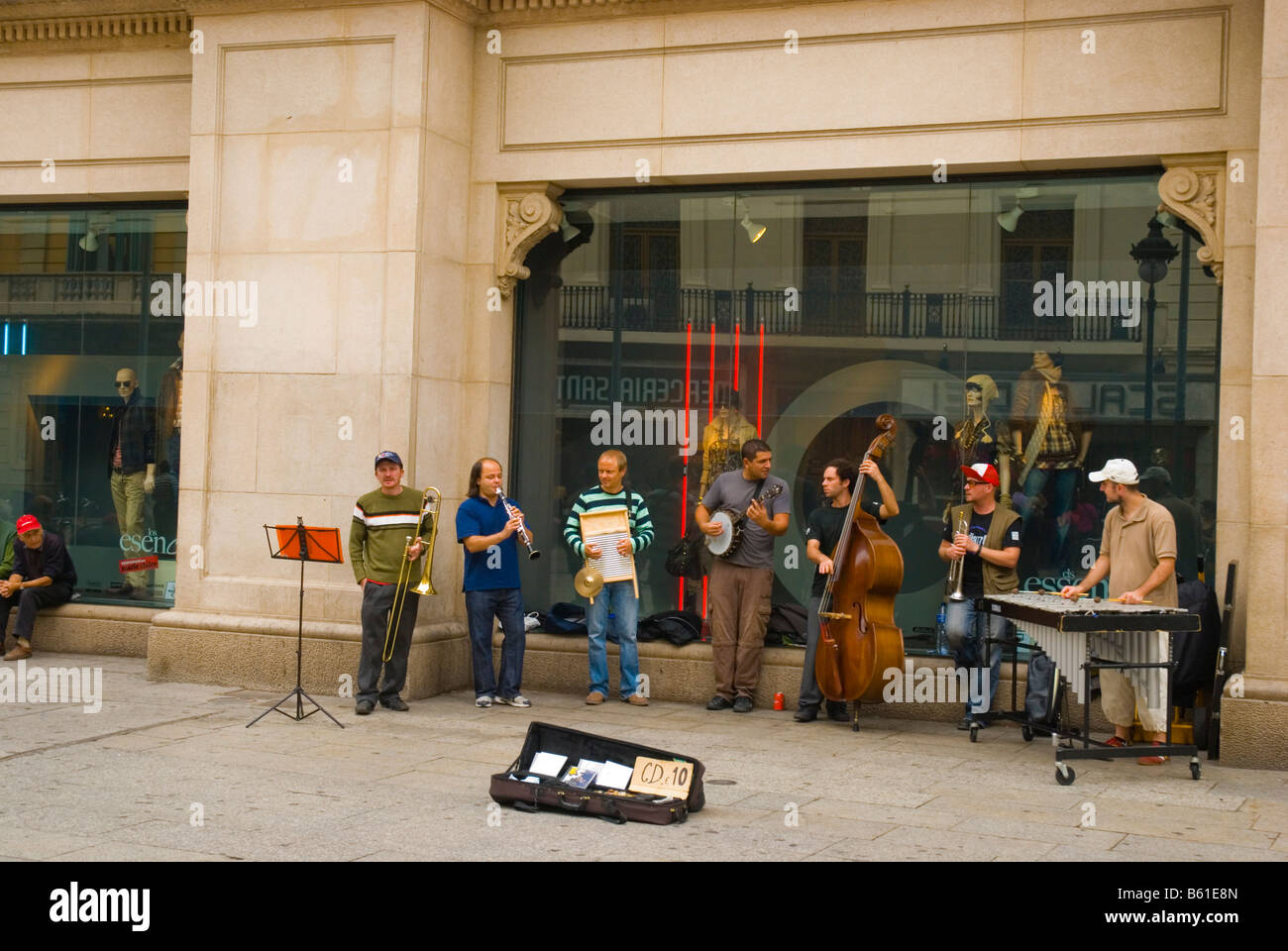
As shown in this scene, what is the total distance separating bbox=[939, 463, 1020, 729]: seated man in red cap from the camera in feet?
32.6

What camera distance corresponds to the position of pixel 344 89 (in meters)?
11.4

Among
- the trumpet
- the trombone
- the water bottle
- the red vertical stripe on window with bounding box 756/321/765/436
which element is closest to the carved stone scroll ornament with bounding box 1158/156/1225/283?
the trumpet

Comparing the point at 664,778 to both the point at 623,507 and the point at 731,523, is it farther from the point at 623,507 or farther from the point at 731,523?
the point at 623,507

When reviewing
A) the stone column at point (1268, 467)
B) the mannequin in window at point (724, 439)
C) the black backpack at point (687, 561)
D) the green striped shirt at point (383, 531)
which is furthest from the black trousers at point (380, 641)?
the stone column at point (1268, 467)

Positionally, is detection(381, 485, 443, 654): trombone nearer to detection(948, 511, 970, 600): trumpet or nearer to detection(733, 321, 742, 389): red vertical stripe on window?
detection(733, 321, 742, 389): red vertical stripe on window

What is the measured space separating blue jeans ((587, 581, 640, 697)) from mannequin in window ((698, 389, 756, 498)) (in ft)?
3.81

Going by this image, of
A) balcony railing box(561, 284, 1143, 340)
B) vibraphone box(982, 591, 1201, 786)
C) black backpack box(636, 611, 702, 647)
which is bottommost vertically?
black backpack box(636, 611, 702, 647)

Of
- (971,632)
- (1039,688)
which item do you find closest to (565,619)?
(971,632)

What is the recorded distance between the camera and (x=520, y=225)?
38.8 ft

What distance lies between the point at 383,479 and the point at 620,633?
2126 mm

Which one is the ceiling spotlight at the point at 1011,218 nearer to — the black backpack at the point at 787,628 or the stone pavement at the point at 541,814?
the black backpack at the point at 787,628

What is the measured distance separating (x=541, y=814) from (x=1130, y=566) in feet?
13.6

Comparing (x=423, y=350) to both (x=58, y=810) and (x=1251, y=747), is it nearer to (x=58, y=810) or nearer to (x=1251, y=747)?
(x=58, y=810)

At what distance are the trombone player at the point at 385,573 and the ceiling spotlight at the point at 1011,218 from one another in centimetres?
480
